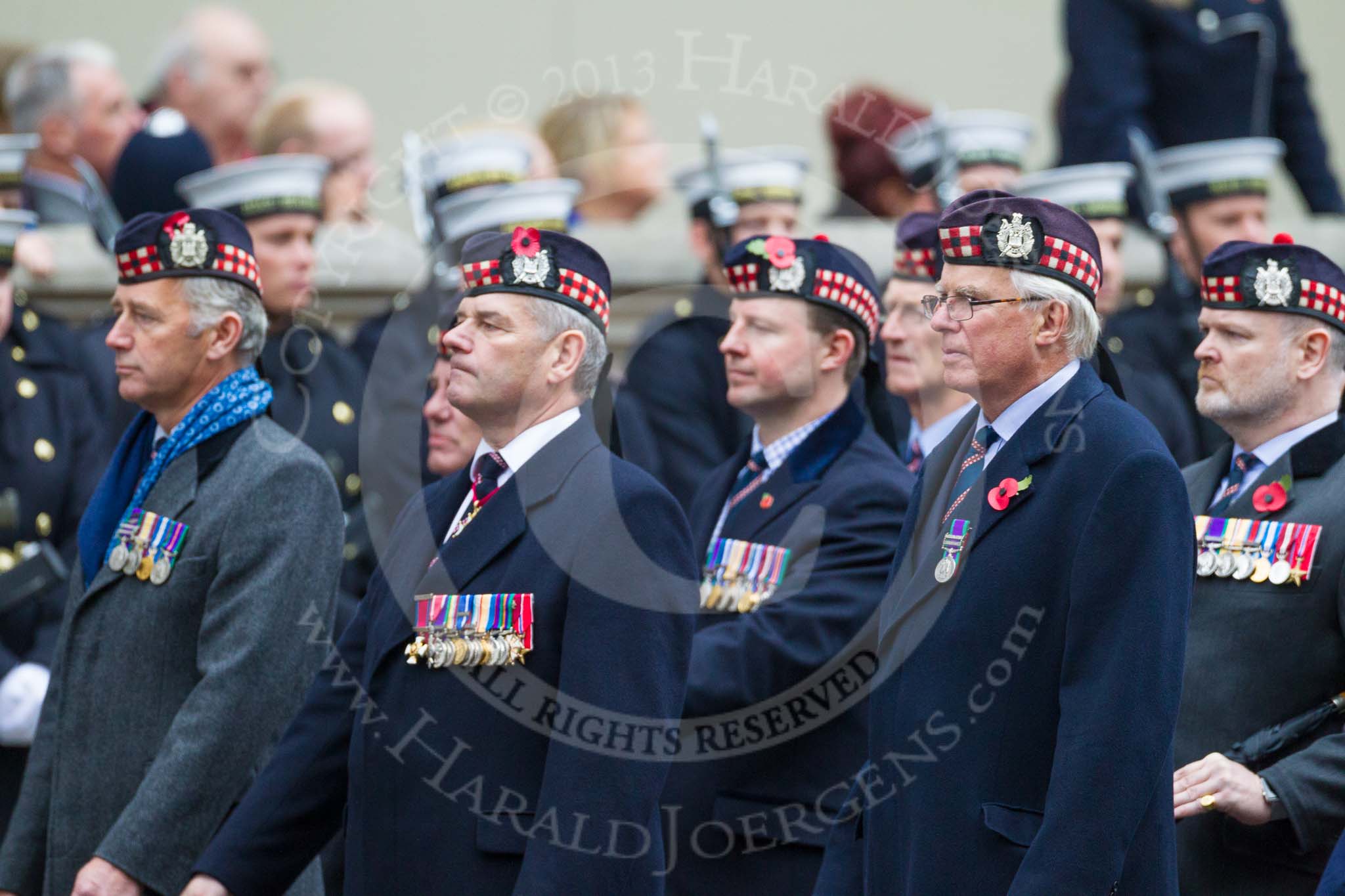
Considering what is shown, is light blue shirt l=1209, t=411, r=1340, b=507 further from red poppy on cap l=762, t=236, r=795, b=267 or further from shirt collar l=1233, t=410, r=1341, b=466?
red poppy on cap l=762, t=236, r=795, b=267

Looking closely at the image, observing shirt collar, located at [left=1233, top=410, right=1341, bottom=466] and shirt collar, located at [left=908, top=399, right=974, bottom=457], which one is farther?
shirt collar, located at [left=908, top=399, right=974, bottom=457]

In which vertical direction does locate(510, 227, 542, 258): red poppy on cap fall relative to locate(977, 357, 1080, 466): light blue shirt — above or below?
above

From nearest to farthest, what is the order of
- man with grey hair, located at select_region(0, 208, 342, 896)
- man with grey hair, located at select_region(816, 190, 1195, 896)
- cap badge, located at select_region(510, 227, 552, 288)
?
1. man with grey hair, located at select_region(816, 190, 1195, 896)
2. cap badge, located at select_region(510, 227, 552, 288)
3. man with grey hair, located at select_region(0, 208, 342, 896)

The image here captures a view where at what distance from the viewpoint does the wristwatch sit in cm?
450

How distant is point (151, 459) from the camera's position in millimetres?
5078

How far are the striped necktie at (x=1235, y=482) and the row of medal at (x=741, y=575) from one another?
1.06 m

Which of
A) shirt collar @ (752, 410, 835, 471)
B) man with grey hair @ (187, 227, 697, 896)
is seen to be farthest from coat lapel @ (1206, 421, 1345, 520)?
man with grey hair @ (187, 227, 697, 896)

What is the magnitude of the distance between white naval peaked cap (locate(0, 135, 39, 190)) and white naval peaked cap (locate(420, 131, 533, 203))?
149 cm

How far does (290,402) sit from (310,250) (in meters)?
0.55

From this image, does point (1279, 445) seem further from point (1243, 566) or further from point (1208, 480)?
point (1243, 566)

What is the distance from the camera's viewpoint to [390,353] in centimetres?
727

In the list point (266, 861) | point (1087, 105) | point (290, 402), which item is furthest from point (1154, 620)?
point (1087, 105)

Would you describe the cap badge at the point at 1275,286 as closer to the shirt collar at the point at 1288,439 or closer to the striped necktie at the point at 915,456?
the shirt collar at the point at 1288,439

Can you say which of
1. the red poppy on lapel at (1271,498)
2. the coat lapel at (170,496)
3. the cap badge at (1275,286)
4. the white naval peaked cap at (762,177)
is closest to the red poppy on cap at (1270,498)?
the red poppy on lapel at (1271,498)
